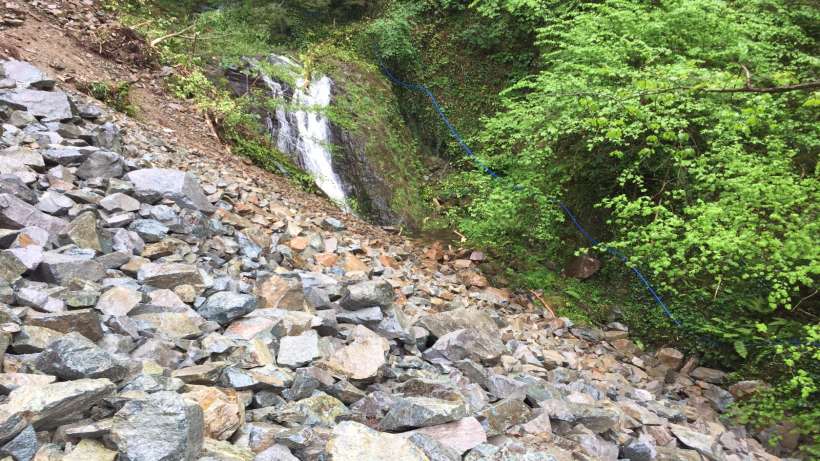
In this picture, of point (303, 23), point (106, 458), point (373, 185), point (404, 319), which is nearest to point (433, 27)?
point (303, 23)

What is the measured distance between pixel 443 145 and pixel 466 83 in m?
1.88

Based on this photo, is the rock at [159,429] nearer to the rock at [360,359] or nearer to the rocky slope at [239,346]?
the rocky slope at [239,346]

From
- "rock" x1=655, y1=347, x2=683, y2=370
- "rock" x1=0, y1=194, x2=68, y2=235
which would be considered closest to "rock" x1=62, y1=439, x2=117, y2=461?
"rock" x1=0, y1=194, x2=68, y2=235

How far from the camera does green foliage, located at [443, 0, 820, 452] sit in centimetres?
480

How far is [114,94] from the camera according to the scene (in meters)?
6.95

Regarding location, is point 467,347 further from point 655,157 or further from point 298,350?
point 655,157

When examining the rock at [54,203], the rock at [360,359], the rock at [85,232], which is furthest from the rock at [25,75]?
the rock at [360,359]

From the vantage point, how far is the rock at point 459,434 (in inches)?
106

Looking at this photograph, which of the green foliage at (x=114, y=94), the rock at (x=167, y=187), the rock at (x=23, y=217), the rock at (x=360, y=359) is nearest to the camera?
the rock at (x=360, y=359)

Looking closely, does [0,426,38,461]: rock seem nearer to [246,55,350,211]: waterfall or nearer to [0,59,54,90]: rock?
[0,59,54,90]: rock

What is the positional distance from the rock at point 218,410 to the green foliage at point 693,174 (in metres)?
3.28

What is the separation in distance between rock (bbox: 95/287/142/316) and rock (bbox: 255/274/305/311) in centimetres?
97

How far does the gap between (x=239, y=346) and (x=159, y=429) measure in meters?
1.10

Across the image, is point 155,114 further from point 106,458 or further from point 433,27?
point 433,27
